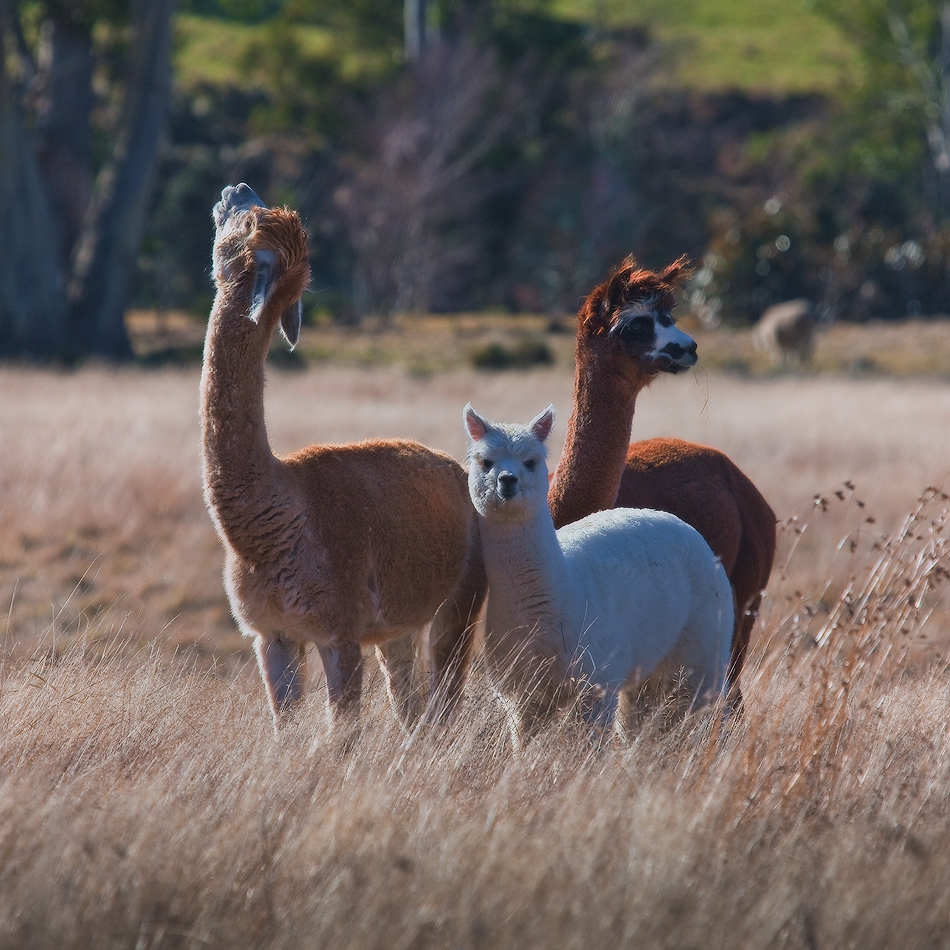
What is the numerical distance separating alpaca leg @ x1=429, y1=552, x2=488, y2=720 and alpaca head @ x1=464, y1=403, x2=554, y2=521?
50cm

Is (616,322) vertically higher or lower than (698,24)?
lower

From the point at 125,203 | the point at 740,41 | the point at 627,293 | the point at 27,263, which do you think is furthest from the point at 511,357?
the point at 740,41

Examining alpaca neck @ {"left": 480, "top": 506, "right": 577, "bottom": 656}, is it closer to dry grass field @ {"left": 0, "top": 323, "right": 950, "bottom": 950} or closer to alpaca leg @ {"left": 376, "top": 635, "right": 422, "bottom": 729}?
dry grass field @ {"left": 0, "top": 323, "right": 950, "bottom": 950}

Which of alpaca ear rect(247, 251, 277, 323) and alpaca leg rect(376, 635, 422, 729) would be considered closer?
alpaca ear rect(247, 251, 277, 323)

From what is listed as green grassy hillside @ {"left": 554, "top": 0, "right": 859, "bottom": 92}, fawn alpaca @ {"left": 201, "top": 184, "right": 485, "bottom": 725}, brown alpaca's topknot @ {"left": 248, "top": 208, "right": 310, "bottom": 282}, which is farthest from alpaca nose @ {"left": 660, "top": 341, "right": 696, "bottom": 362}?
green grassy hillside @ {"left": 554, "top": 0, "right": 859, "bottom": 92}

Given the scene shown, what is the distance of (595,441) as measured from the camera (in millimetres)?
5090

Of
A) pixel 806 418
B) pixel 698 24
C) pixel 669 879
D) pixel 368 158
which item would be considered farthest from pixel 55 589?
pixel 698 24

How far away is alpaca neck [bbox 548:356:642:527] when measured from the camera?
5.09 m

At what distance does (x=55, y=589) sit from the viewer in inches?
349

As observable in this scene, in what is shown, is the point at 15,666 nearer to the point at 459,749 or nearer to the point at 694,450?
the point at 459,749

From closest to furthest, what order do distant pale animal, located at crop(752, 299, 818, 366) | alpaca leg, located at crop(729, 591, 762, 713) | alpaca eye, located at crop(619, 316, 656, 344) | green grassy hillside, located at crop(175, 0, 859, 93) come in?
alpaca leg, located at crop(729, 591, 762, 713) → alpaca eye, located at crop(619, 316, 656, 344) → distant pale animal, located at crop(752, 299, 818, 366) → green grassy hillside, located at crop(175, 0, 859, 93)

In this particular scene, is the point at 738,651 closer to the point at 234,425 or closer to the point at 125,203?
the point at 234,425

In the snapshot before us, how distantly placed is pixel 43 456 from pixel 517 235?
28965 millimetres

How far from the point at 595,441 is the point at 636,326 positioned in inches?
18.9
